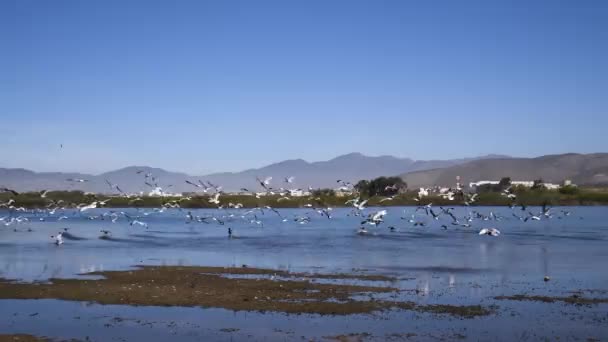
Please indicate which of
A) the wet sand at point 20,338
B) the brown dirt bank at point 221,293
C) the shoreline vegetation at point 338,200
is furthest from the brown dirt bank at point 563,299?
the shoreline vegetation at point 338,200

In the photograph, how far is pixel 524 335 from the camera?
18.3 metres

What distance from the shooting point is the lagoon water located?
1903 centimetres

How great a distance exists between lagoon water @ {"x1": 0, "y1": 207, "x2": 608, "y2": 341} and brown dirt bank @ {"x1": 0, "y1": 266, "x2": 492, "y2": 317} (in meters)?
0.94

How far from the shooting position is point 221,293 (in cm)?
2511

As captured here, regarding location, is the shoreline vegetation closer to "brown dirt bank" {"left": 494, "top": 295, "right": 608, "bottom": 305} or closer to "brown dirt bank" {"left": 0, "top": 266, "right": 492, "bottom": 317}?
"brown dirt bank" {"left": 0, "top": 266, "right": 492, "bottom": 317}

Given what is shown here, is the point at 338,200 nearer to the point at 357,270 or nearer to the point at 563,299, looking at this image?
the point at 357,270

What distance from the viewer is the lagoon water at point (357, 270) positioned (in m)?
19.0

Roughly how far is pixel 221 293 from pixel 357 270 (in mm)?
8611

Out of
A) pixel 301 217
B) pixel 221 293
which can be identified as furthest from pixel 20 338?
pixel 301 217

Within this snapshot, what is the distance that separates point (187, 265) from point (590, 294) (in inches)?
720

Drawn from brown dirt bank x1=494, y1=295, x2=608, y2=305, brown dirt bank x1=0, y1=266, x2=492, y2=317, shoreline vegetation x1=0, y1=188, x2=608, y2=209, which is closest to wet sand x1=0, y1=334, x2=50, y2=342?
brown dirt bank x1=0, y1=266, x2=492, y2=317

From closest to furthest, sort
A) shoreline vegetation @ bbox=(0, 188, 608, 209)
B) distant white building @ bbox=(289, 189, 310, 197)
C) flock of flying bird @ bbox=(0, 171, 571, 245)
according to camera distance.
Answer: distant white building @ bbox=(289, 189, 310, 197) < flock of flying bird @ bbox=(0, 171, 571, 245) < shoreline vegetation @ bbox=(0, 188, 608, 209)

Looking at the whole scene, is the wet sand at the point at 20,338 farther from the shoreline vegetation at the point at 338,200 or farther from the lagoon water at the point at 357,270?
the shoreline vegetation at the point at 338,200

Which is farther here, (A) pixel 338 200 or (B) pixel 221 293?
(A) pixel 338 200
